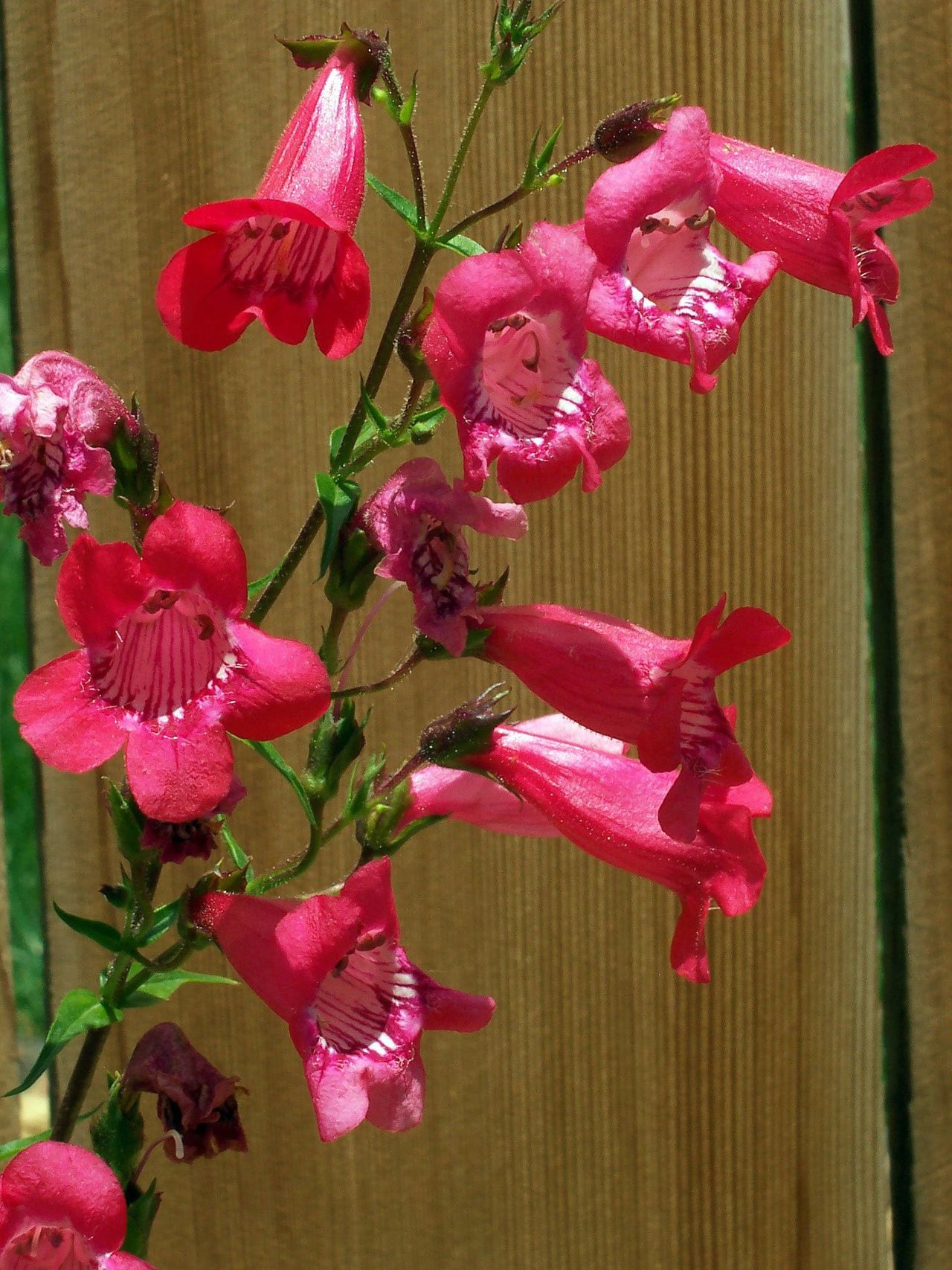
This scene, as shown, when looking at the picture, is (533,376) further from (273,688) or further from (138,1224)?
(138,1224)

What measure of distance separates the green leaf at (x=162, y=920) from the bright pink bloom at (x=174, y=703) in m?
0.14

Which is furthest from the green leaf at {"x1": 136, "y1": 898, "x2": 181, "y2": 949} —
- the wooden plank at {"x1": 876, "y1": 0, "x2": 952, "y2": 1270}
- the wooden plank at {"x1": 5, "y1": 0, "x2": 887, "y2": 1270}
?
the wooden plank at {"x1": 876, "y1": 0, "x2": 952, "y2": 1270}

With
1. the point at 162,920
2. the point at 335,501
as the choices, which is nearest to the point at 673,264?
the point at 335,501

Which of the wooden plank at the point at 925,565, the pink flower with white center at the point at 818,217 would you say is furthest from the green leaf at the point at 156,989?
the wooden plank at the point at 925,565

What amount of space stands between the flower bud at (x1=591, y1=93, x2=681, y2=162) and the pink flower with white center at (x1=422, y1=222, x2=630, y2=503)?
0.40ft

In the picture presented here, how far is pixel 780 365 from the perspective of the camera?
113 cm

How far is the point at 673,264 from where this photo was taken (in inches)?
24.4

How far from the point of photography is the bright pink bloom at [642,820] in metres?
0.69

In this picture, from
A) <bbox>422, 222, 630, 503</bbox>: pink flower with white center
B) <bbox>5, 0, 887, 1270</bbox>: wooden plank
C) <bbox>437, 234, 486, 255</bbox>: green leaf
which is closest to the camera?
<bbox>422, 222, 630, 503</bbox>: pink flower with white center

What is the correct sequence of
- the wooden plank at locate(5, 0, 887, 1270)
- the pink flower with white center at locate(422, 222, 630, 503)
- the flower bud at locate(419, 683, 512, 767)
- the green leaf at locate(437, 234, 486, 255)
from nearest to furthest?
the pink flower with white center at locate(422, 222, 630, 503) < the green leaf at locate(437, 234, 486, 255) < the flower bud at locate(419, 683, 512, 767) < the wooden plank at locate(5, 0, 887, 1270)

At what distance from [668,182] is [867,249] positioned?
16cm

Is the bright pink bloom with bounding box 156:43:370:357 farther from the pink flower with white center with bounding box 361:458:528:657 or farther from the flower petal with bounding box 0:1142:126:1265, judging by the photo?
the flower petal with bounding box 0:1142:126:1265

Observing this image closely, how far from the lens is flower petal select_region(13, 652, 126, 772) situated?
0.58m

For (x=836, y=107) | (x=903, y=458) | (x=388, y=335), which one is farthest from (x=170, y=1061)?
(x=836, y=107)
